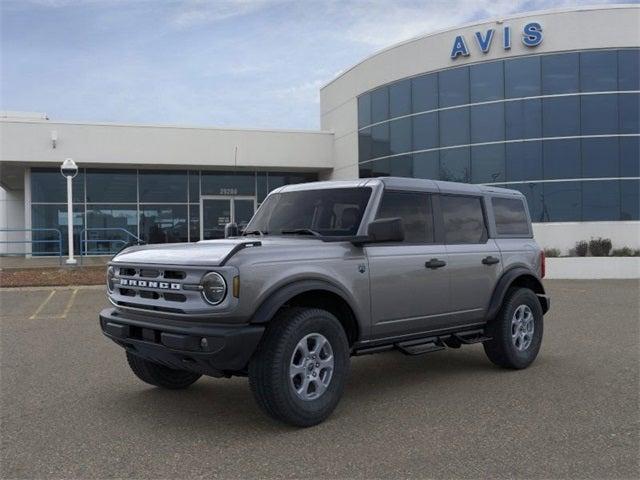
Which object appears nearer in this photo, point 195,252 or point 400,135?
point 195,252

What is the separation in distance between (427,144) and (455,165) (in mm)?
1440

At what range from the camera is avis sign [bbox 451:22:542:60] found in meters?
20.9

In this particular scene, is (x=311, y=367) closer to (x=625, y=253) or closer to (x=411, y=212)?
(x=411, y=212)

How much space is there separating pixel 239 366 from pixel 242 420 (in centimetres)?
73

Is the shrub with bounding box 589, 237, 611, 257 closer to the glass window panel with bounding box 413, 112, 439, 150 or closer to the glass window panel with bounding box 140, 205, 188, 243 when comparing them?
the glass window panel with bounding box 413, 112, 439, 150

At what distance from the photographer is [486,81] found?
21734mm

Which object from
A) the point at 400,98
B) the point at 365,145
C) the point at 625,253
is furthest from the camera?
the point at 365,145

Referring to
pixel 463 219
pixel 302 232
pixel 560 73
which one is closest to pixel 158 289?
pixel 302 232

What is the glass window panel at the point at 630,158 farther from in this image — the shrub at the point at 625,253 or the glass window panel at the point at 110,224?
the glass window panel at the point at 110,224

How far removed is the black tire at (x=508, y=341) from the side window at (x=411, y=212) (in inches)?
50.0

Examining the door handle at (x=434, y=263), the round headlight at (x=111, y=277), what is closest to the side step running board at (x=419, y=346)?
the door handle at (x=434, y=263)

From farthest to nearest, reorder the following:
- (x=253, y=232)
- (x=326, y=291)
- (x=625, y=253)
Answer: (x=625, y=253) < (x=253, y=232) < (x=326, y=291)

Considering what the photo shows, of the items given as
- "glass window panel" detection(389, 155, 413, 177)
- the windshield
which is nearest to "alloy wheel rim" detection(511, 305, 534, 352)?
the windshield

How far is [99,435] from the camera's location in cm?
459
